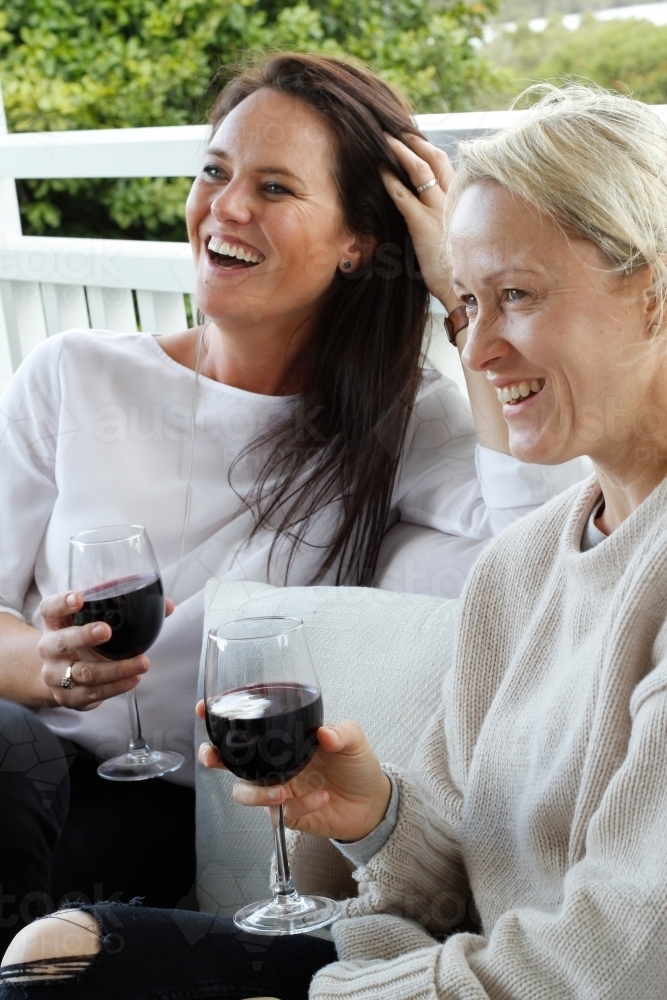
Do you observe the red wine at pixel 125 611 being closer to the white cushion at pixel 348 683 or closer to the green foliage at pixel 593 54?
the white cushion at pixel 348 683

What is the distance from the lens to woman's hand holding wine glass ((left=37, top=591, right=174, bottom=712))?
1415 mm

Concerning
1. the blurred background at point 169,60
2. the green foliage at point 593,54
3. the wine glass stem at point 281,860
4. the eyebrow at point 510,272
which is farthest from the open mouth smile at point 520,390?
the green foliage at point 593,54

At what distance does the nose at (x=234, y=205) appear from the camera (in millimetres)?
1747

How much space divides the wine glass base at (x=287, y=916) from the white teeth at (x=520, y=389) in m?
0.51

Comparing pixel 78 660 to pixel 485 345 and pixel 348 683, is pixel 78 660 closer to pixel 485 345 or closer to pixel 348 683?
pixel 348 683

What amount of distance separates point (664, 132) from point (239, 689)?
636mm

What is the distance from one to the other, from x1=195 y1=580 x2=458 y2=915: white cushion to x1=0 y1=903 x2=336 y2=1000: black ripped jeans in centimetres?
30

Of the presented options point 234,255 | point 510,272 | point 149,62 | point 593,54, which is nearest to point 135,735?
point 234,255

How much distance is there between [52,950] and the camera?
3.31 ft

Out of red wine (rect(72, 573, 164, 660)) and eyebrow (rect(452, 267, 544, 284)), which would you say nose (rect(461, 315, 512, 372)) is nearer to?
eyebrow (rect(452, 267, 544, 284))

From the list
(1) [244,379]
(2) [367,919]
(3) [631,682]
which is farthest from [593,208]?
(1) [244,379]

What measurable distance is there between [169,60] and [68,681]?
4163 mm

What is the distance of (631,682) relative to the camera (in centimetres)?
98

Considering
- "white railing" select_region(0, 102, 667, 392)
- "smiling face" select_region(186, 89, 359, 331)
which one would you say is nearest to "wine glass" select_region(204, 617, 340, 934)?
"smiling face" select_region(186, 89, 359, 331)
